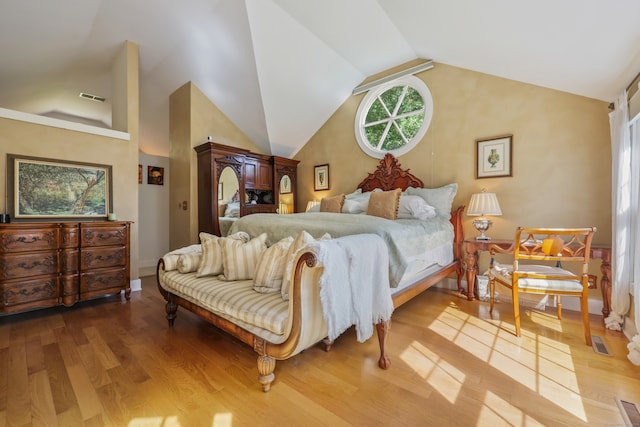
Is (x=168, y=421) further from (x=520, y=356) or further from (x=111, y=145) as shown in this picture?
(x=111, y=145)

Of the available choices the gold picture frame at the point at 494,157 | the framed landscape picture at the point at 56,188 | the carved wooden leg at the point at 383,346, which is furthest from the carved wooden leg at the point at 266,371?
the gold picture frame at the point at 494,157

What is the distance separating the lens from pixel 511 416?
1270 mm

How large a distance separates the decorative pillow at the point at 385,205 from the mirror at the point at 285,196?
2.12 m

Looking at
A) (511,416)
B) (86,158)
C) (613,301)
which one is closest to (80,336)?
(86,158)

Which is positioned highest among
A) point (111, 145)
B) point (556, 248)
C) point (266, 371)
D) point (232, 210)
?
point (111, 145)

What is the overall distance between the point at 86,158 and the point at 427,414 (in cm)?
403

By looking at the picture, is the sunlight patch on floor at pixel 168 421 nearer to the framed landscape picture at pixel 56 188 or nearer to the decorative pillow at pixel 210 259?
the decorative pillow at pixel 210 259

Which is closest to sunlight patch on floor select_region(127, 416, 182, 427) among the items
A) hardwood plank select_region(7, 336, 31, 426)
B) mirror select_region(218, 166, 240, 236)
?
hardwood plank select_region(7, 336, 31, 426)

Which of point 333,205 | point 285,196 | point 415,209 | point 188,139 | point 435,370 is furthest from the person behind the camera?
point 285,196

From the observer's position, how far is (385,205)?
10.4 ft

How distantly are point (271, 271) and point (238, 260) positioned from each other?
427mm

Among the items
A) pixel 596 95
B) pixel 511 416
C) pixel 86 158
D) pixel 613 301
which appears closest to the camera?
pixel 511 416

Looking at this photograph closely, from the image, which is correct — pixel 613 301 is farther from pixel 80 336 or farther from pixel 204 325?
pixel 80 336

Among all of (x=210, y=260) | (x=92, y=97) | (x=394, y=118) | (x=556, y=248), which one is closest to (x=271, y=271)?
(x=210, y=260)
